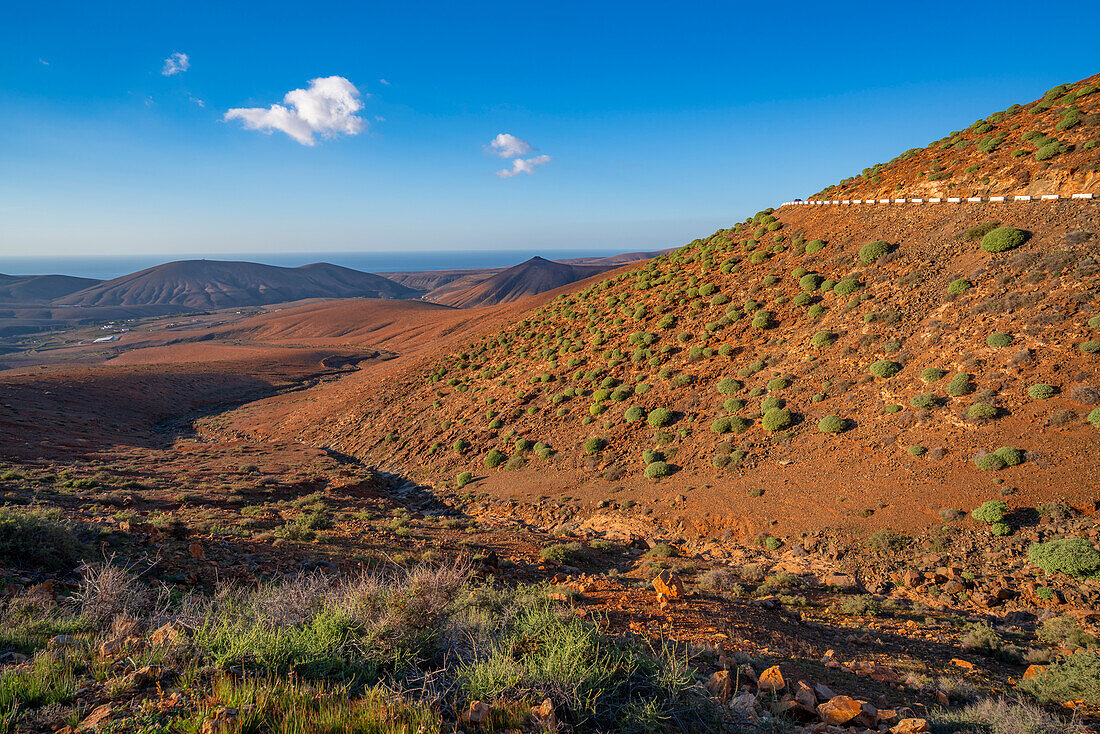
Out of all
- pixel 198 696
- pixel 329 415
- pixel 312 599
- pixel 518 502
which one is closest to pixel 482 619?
pixel 312 599

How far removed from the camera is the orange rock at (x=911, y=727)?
4496mm

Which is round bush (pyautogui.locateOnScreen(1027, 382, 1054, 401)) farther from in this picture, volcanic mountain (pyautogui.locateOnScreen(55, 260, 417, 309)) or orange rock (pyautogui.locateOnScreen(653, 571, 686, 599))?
volcanic mountain (pyautogui.locateOnScreen(55, 260, 417, 309))

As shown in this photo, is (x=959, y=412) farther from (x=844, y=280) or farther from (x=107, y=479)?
(x=107, y=479)

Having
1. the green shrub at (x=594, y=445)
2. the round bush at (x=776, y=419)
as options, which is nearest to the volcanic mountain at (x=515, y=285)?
the green shrub at (x=594, y=445)

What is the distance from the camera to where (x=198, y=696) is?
394cm

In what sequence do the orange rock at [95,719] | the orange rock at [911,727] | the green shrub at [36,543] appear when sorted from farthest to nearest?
1. the green shrub at [36,543]
2. the orange rock at [911,727]
3. the orange rock at [95,719]

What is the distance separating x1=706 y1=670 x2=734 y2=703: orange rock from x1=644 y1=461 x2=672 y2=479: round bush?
11350 millimetres

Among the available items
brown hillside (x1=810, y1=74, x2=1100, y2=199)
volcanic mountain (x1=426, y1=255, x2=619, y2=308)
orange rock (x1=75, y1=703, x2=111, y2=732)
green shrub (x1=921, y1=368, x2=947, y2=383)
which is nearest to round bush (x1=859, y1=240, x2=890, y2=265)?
brown hillside (x1=810, y1=74, x2=1100, y2=199)

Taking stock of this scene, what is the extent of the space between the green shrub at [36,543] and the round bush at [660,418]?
16.1m

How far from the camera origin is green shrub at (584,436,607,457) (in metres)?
18.7

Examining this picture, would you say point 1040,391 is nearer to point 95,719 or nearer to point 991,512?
point 991,512

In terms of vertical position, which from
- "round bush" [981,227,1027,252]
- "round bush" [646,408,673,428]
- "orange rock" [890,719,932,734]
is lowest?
"round bush" [646,408,673,428]

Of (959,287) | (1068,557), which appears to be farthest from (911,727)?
(959,287)

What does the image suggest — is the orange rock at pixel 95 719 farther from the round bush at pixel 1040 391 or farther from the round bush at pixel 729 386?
the round bush at pixel 1040 391
